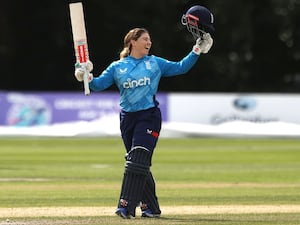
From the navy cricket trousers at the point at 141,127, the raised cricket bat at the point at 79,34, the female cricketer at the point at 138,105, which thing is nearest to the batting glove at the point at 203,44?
the female cricketer at the point at 138,105

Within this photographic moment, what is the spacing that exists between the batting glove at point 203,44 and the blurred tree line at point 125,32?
1211 inches

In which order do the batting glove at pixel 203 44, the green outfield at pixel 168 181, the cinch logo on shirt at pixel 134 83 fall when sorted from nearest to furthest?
the cinch logo on shirt at pixel 134 83, the batting glove at pixel 203 44, the green outfield at pixel 168 181

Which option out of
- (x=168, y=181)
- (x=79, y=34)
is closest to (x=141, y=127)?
(x=79, y=34)

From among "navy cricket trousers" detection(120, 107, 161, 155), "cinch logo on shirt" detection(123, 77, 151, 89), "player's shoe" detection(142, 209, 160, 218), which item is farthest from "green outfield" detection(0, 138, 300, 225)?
"cinch logo on shirt" detection(123, 77, 151, 89)

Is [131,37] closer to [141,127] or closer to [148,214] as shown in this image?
[141,127]

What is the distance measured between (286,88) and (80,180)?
1123 inches

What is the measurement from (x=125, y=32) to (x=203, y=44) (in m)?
31.8

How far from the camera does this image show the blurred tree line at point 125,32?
4162 centimetres

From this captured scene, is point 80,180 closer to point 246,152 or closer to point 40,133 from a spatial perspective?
point 246,152

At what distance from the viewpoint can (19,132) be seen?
29.2 metres

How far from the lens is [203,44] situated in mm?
10164

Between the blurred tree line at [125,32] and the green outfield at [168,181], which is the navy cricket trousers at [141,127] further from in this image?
the blurred tree line at [125,32]

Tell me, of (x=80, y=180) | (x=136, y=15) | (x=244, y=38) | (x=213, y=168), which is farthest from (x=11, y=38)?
(x=80, y=180)

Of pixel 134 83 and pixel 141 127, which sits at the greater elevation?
pixel 134 83
